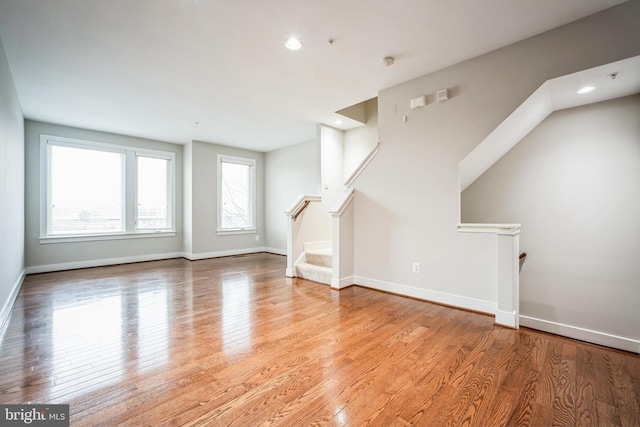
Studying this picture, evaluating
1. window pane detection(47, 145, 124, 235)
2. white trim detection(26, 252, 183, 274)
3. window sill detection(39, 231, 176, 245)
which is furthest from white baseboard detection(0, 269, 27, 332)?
window pane detection(47, 145, 124, 235)

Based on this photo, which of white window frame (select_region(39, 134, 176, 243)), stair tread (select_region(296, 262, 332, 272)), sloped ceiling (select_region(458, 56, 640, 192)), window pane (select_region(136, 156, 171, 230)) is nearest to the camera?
sloped ceiling (select_region(458, 56, 640, 192))

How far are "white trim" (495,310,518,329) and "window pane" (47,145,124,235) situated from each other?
6669 mm

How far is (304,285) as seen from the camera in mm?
4070

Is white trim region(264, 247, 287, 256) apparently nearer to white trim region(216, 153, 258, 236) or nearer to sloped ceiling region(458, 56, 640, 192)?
white trim region(216, 153, 258, 236)

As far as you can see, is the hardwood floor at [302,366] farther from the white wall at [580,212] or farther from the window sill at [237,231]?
the window sill at [237,231]

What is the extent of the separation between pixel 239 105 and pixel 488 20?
3.29m

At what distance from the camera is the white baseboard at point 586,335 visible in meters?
2.34

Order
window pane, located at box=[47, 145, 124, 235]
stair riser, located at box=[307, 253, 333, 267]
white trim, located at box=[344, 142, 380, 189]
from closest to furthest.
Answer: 1. white trim, located at box=[344, 142, 380, 189]
2. stair riser, located at box=[307, 253, 333, 267]
3. window pane, located at box=[47, 145, 124, 235]

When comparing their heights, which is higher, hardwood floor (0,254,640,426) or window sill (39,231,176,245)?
window sill (39,231,176,245)

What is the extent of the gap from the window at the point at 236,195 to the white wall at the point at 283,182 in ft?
1.39

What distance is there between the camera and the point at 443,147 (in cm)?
315

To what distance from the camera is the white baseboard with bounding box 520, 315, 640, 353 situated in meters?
2.34

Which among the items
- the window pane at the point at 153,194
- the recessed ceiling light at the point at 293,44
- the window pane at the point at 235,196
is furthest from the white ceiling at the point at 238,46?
the window pane at the point at 235,196

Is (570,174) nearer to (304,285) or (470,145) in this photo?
(470,145)
